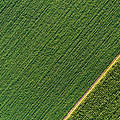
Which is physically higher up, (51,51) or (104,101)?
(51,51)

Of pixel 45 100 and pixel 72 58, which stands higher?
pixel 72 58

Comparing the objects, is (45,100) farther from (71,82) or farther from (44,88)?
(71,82)

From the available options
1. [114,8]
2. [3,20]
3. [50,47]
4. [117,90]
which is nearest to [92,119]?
[117,90]

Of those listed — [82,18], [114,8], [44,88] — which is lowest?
[44,88]
